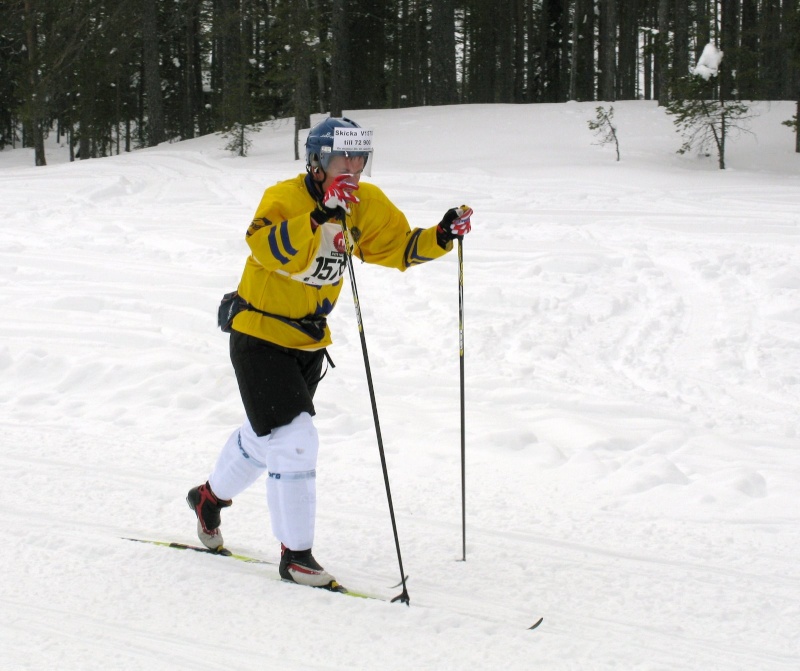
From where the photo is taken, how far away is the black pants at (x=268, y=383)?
→ 3.47 m

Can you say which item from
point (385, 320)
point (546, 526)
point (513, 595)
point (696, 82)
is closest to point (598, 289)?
point (385, 320)

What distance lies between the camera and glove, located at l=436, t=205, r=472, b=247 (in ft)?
12.5

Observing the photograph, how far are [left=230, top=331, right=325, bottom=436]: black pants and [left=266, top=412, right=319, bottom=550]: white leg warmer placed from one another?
5 cm

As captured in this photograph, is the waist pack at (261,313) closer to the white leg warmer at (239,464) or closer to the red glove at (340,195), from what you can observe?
the white leg warmer at (239,464)

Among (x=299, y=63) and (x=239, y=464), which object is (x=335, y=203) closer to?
(x=239, y=464)

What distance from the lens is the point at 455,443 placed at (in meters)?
5.61

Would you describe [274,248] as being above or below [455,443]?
above

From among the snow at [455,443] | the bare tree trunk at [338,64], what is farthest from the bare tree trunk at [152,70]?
the snow at [455,443]

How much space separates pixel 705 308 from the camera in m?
8.20

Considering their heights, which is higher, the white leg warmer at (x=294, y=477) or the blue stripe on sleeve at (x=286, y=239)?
the blue stripe on sleeve at (x=286, y=239)

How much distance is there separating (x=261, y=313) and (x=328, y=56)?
16.5 m

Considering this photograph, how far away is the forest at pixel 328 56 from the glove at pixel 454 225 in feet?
43.9

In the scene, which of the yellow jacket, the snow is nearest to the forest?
the snow

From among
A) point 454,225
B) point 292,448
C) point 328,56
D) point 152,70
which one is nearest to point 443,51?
point 328,56
